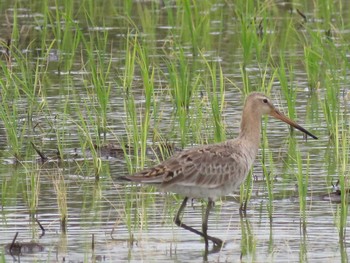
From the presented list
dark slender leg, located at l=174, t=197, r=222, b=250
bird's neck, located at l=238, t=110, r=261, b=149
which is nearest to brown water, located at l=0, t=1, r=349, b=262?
dark slender leg, located at l=174, t=197, r=222, b=250

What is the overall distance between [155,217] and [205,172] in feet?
2.27

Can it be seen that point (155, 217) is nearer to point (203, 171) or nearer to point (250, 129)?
point (203, 171)

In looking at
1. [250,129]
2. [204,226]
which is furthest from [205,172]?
[250,129]

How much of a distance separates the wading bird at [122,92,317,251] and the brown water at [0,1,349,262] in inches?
11.4

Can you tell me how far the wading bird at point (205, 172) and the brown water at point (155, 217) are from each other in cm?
29

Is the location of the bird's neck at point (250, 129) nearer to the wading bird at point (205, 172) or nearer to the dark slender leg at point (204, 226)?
the wading bird at point (205, 172)

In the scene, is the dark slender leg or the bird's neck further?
the bird's neck

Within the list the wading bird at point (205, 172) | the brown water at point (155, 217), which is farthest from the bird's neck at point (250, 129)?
the brown water at point (155, 217)

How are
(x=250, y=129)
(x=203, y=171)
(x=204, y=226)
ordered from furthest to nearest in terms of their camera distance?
(x=250, y=129)
(x=203, y=171)
(x=204, y=226)

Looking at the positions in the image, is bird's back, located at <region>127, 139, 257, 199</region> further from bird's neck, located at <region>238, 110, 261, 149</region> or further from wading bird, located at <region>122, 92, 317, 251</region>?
bird's neck, located at <region>238, 110, 261, 149</region>

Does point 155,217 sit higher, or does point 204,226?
point 204,226

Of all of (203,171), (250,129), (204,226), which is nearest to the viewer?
(204,226)

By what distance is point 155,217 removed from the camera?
943 centimetres

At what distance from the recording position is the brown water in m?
8.49
